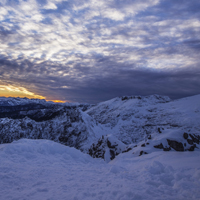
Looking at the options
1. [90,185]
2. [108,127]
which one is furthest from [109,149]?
[108,127]

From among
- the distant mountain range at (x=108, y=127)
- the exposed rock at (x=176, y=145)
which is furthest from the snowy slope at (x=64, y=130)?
the exposed rock at (x=176, y=145)

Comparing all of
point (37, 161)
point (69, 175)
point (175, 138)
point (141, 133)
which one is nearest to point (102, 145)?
point (175, 138)

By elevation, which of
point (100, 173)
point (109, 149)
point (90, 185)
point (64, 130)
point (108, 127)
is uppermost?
point (90, 185)

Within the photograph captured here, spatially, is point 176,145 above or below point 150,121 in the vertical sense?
below

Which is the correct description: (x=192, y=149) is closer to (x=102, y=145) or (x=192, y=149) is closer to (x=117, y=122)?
(x=102, y=145)

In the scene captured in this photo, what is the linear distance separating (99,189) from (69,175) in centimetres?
262

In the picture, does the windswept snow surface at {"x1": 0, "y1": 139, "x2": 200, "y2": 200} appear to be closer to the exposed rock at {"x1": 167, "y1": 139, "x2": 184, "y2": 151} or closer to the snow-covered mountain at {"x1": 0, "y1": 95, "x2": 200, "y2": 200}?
the snow-covered mountain at {"x1": 0, "y1": 95, "x2": 200, "y2": 200}

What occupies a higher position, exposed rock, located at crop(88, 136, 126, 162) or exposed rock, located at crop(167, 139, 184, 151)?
exposed rock, located at crop(167, 139, 184, 151)

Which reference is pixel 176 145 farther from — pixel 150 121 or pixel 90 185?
pixel 150 121

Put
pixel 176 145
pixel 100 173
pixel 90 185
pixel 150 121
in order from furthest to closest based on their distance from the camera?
pixel 150 121
pixel 176 145
pixel 100 173
pixel 90 185

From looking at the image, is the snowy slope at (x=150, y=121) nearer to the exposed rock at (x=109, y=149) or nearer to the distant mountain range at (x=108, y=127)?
the distant mountain range at (x=108, y=127)

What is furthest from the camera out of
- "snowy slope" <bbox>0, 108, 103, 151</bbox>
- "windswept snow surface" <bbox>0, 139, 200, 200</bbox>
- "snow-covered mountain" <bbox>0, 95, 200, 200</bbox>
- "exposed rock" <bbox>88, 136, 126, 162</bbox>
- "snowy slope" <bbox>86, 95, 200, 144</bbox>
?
"snowy slope" <bbox>0, 108, 103, 151</bbox>

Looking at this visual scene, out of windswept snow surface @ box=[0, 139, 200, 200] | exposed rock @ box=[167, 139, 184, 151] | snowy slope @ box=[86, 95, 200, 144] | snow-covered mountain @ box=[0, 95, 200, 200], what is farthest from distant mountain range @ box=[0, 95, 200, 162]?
windswept snow surface @ box=[0, 139, 200, 200]

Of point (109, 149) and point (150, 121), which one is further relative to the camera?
point (150, 121)
